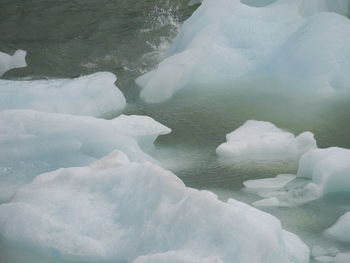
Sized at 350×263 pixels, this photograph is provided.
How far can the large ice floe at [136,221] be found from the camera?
285 cm

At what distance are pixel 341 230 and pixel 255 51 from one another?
2.50m

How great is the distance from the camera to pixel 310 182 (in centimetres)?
376

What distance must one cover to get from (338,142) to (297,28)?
62.8 inches

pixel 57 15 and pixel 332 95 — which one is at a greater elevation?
pixel 332 95

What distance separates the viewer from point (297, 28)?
18.7 feet

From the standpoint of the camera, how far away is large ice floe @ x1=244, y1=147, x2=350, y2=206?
3584 mm

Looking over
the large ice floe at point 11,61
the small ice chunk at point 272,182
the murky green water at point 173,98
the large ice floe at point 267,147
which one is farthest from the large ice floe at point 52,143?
the large ice floe at point 11,61

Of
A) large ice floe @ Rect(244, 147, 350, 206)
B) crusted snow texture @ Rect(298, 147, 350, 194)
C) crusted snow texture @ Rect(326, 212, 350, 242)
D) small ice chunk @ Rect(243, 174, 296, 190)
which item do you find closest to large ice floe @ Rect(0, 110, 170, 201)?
small ice chunk @ Rect(243, 174, 296, 190)

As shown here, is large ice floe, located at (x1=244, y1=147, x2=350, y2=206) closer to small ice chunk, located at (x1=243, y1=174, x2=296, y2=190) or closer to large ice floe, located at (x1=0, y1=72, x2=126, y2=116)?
small ice chunk, located at (x1=243, y1=174, x2=296, y2=190)

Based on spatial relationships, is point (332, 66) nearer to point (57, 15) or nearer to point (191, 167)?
point (191, 167)

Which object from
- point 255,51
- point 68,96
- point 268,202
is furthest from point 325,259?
point 255,51

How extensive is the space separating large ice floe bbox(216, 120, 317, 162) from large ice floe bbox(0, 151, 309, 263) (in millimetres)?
838

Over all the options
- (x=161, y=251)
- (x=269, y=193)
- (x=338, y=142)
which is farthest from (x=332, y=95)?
(x=161, y=251)

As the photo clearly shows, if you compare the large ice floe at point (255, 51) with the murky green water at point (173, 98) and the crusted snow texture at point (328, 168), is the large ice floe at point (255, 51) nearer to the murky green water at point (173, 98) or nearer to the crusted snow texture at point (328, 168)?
the murky green water at point (173, 98)
